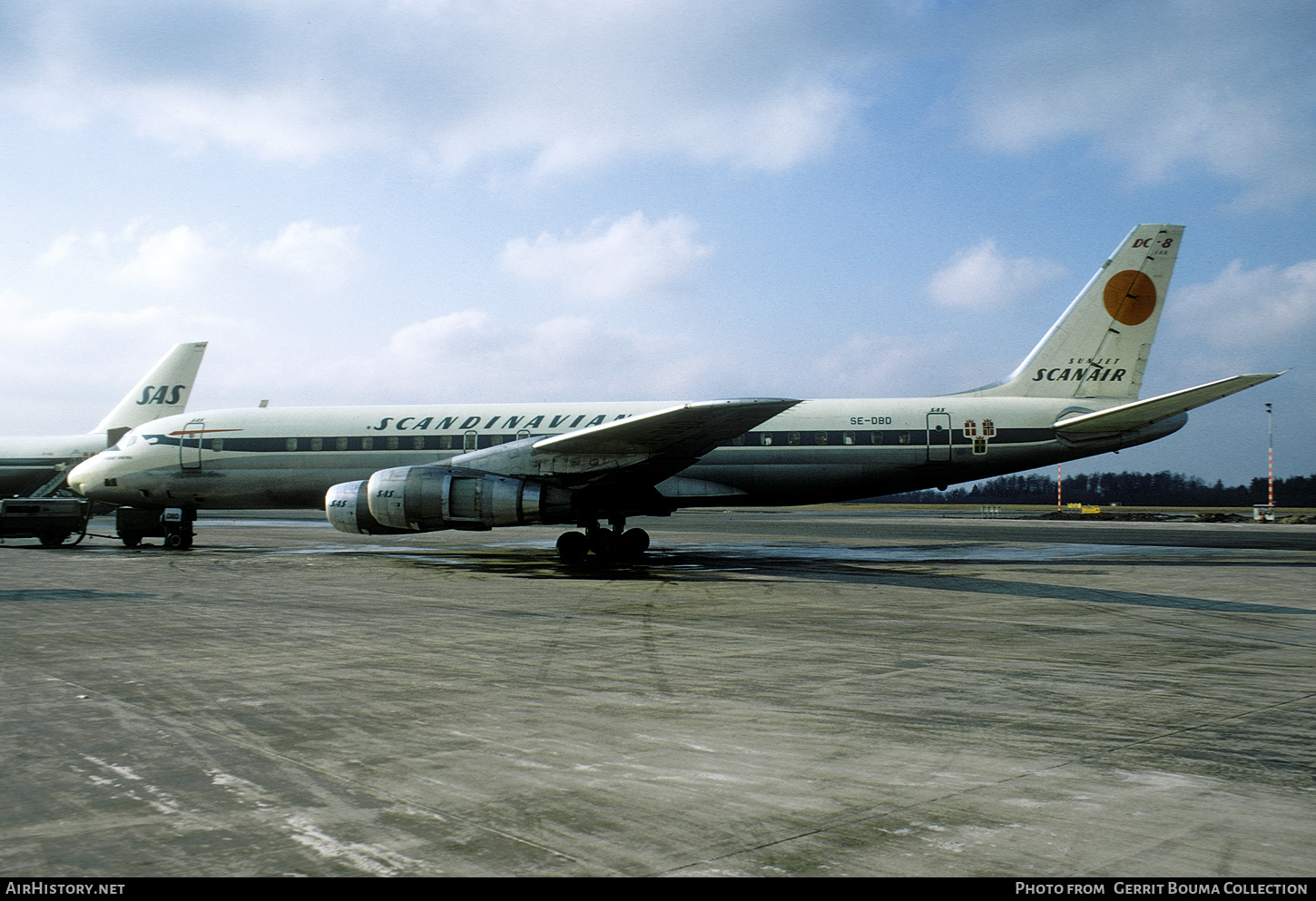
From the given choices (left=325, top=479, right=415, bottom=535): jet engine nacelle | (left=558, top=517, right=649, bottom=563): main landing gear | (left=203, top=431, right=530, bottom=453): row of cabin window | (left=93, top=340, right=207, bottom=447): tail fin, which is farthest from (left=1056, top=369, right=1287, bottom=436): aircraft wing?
(left=93, top=340, right=207, bottom=447): tail fin

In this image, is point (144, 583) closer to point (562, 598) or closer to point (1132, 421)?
point (562, 598)

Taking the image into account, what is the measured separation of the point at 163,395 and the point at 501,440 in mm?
30813

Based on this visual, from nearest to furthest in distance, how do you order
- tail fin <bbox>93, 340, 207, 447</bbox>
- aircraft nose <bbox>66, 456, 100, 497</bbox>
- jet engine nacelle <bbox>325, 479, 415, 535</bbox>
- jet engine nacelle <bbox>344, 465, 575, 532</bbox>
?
jet engine nacelle <bbox>344, 465, 575, 532</bbox> → jet engine nacelle <bbox>325, 479, 415, 535</bbox> → aircraft nose <bbox>66, 456, 100, 497</bbox> → tail fin <bbox>93, 340, 207, 447</bbox>

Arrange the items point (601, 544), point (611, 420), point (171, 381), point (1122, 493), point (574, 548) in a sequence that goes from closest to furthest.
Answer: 1. point (574, 548)
2. point (601, 544)
3. point (611, 420)
4. point (171, 381)
5. point (1122, 493)

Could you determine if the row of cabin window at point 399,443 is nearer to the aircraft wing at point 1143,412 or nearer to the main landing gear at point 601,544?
the main landing gear at point 601,544

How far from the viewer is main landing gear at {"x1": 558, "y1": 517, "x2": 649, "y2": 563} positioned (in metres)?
16.0

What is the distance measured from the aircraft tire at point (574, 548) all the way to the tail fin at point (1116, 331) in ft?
33.5

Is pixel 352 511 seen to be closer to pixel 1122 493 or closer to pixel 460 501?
pixel 460 501

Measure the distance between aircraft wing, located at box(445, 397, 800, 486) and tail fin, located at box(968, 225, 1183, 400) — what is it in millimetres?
7892

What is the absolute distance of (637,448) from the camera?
14.6m

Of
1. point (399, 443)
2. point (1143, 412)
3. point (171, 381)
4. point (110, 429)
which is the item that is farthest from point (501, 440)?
point (110, 429)

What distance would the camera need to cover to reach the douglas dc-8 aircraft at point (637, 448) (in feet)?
48.9

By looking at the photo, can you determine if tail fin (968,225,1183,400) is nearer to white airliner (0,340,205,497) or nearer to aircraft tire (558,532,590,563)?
aircraft tire (558,532,590,563)

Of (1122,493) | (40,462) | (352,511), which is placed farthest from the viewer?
(1122,493)
